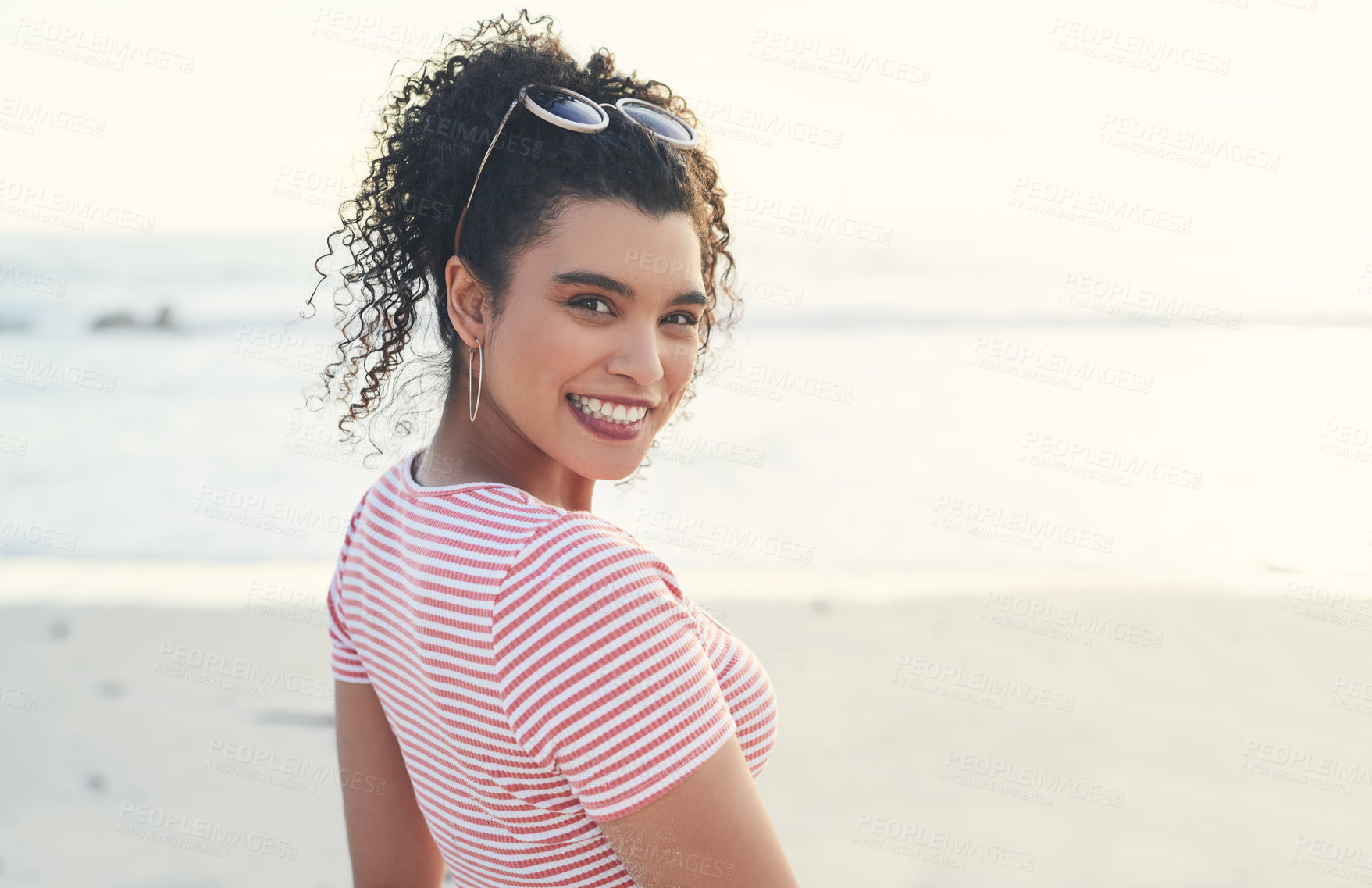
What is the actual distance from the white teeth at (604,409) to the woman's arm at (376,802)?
0.59 m

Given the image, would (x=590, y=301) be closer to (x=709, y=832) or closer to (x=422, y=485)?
(x=422, y=485)

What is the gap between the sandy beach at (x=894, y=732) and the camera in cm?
369

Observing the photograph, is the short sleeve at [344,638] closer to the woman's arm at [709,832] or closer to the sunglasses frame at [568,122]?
the sunglasses frame at [568,122]

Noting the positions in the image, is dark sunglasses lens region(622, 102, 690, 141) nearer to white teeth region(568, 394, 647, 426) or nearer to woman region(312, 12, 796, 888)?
woman region(312, 12, 796, 888)

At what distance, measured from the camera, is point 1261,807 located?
13.0 ft

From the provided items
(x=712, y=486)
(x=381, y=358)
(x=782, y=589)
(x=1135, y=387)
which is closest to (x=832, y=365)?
(x=1135, y=387)

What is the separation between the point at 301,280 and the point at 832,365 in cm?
1120

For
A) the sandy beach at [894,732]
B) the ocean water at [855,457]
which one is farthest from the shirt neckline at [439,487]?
the ocean water at [855,457]

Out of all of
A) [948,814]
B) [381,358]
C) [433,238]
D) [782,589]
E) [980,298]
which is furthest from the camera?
[980,298]

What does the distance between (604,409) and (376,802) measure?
77cm

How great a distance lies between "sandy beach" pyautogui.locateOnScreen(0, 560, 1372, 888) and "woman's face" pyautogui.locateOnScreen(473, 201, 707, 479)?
94.4 inches

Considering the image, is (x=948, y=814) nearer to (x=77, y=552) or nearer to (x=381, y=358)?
(x=381, y=358)

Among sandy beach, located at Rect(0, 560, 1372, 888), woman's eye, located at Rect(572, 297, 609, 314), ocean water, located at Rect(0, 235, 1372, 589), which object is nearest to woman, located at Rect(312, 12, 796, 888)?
woman's eye, located at Rect(572, 297, 609, 314)

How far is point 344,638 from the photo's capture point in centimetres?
185
